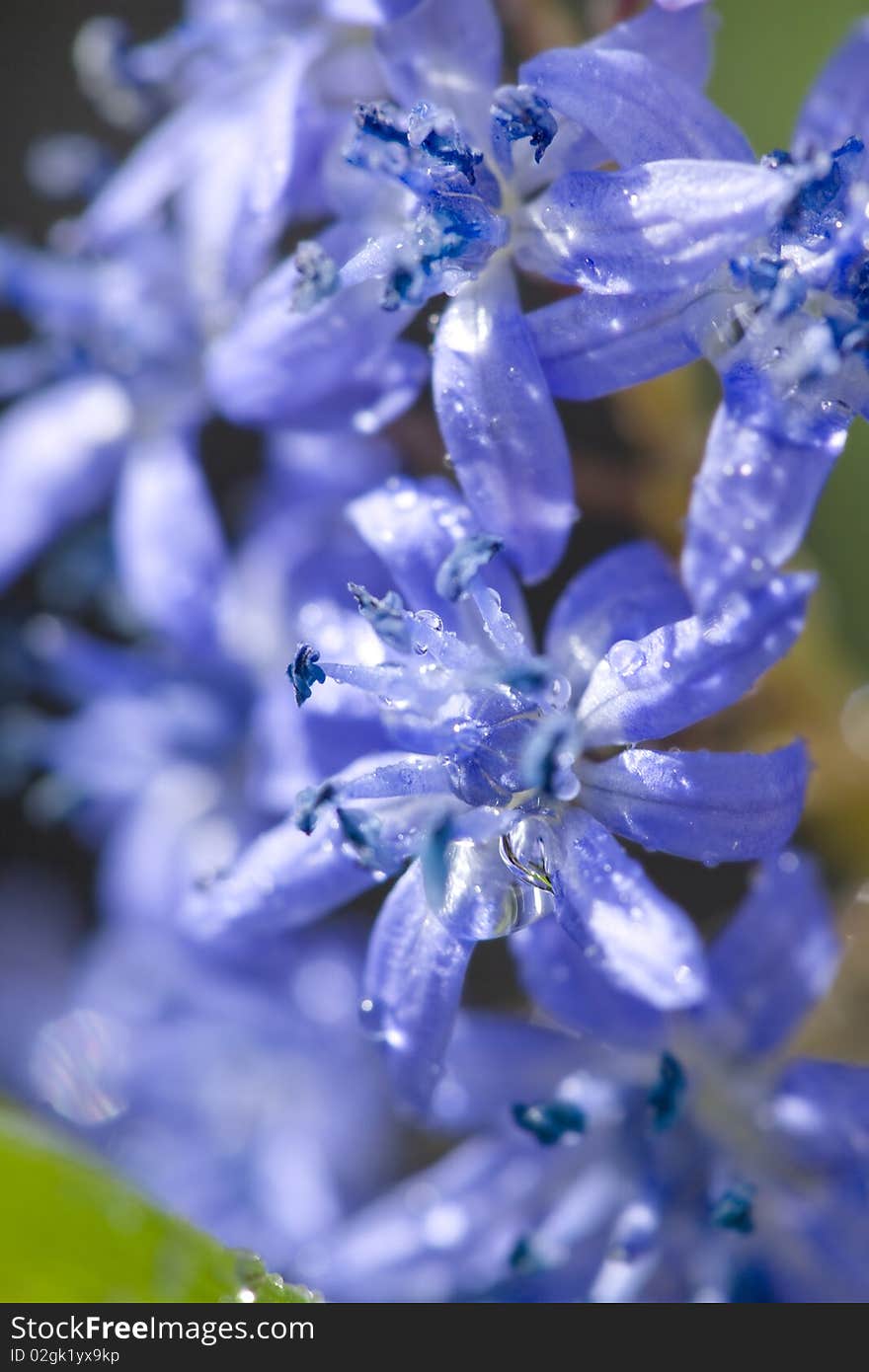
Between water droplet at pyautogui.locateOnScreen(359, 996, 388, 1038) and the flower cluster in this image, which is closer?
the flower cluster

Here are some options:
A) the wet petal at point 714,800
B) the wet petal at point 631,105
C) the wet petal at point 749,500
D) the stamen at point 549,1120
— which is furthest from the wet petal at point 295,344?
the stamen at point 549,1120

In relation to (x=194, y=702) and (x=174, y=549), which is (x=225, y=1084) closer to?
(x=194, y=702)

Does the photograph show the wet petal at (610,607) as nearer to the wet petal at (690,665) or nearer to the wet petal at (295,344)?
the wet petal at (690,665)

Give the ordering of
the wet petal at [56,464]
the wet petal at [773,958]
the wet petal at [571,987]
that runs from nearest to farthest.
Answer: the wet petal at [571,987]
the wet petal at [773,958]
the wet petal at [56,464]

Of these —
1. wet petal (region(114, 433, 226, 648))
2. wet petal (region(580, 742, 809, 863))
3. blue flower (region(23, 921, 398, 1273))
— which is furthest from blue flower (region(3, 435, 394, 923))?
wet petal (region(580, 742, 809, 863))

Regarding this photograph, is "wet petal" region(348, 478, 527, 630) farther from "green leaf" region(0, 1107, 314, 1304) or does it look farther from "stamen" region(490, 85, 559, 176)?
"green leaf" region(0, 1107, 314, 1304)

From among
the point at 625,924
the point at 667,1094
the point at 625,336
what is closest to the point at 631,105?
the point at 625,336

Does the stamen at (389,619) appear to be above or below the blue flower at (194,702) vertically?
above
